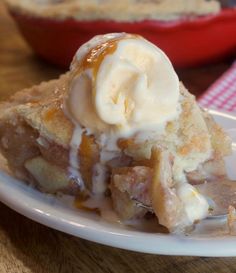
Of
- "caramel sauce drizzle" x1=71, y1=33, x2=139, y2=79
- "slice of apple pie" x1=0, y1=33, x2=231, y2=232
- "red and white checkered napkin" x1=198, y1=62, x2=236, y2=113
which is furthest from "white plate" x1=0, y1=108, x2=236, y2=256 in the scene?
"red and white checkered napkin" x1=198, y1=62, x2=236, y2=113

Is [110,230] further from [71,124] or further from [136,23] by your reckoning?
[136,23]

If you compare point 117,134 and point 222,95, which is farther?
point 222,95

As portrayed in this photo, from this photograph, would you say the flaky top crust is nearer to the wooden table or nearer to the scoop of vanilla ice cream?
the scoop of vanilla ice cream

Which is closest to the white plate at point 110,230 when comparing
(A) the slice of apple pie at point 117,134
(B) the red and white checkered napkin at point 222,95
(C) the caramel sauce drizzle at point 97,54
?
(A) the slice of apple pie at point 117,134

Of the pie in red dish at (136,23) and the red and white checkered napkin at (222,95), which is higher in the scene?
the pie in red dish at (136,23)

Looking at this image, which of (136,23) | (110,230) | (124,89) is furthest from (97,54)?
(136,23)

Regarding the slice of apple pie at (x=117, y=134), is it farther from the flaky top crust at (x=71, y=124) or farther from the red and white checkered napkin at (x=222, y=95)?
the red and white checkered napkin at (x=222, y=95)

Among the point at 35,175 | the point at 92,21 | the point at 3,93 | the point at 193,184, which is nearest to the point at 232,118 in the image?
the point at 193,184
